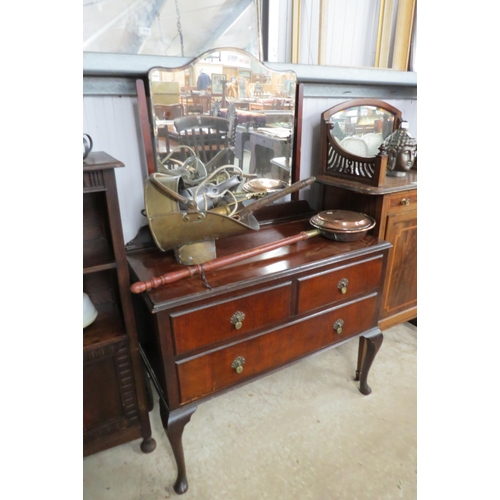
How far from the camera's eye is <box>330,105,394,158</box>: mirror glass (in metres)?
1.75

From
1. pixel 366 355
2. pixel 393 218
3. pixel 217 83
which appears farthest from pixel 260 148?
pixel 366 355

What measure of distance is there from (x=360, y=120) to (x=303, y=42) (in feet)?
1.64

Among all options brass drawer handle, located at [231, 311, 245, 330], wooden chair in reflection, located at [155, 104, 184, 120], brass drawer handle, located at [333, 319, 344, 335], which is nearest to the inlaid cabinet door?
brass drawer handle, located at [333, 319, 344, 335]

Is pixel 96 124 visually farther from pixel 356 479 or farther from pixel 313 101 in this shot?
pixel 356 479

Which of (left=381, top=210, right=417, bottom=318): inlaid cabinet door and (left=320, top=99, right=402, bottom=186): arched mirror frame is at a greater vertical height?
(left=320, top=99, right=402, bottom=186): arched mirror frame

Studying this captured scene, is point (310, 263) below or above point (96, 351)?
above

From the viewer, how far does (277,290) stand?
1188 mm

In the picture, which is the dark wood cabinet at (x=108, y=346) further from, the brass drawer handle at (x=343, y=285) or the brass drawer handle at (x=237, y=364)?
the brass drawer handle at (x=343, y=285)

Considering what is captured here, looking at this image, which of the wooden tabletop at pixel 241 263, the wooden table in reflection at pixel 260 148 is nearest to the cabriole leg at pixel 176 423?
the wooden tabletop at pixel 241 263

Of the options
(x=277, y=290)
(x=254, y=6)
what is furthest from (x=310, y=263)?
(x=254, y=6)

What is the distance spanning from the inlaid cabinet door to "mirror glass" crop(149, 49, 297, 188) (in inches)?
23.9

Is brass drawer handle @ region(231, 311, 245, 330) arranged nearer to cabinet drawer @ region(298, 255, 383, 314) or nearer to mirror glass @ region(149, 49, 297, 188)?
cabinet drawer @ region(298, 255, 383, 314)
